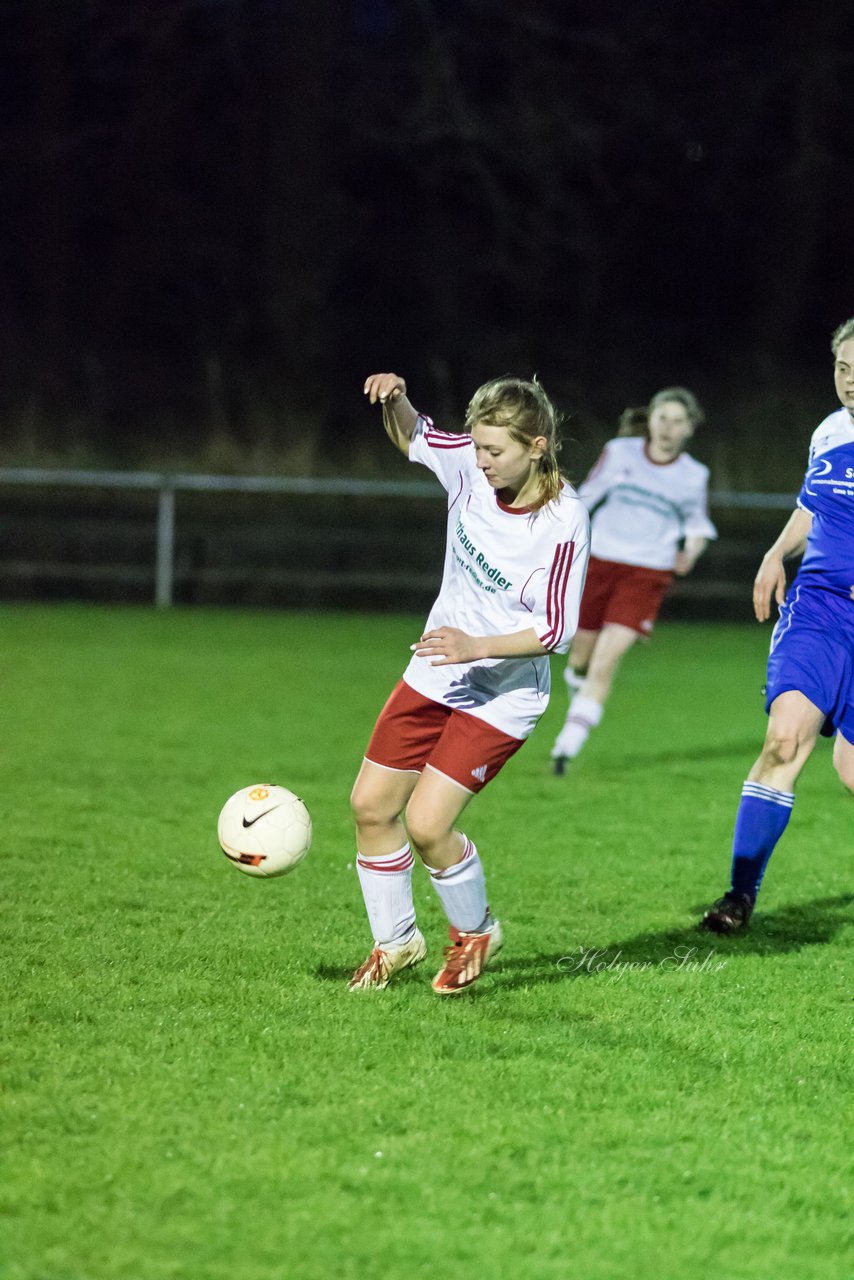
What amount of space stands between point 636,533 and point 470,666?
4219mm

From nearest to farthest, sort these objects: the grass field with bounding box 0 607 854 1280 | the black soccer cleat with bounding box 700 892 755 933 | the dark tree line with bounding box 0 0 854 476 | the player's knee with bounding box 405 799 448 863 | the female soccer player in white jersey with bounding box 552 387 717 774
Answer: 1. the grass field with bounding box 0 607 854 1280
2. the player's knee with bounding box 405 799 448 863
3. the black soccer cleat with bounding box 700 892 755 933
4. the female soccer player in white jersey with bounding box 552 387 717 774
5. the dark tree line with bounding box 0 0 854 476

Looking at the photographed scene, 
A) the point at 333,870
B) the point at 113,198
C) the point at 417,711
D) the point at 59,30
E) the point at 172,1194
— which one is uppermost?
the point at 59,30

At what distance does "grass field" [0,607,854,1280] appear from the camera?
2.99 metres

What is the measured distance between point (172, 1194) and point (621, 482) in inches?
237

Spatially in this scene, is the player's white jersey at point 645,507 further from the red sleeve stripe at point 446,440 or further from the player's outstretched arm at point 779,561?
the red sleeve stripe at point 446,440

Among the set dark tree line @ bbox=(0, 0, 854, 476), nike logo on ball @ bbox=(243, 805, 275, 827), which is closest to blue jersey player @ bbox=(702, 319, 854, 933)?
nike logo on ball @ bbox=(243, 805, 275, 827)

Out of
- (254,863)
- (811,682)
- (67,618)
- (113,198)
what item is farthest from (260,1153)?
(113,198)

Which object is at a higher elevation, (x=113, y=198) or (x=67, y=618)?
(x=113, y=198)

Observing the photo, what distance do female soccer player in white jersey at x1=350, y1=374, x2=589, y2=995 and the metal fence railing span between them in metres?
12.1

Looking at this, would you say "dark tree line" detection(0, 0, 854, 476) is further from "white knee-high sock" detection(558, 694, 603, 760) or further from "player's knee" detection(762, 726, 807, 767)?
"player's knee" detection(762, 726, 807, 767)

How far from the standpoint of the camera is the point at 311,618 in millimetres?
16172

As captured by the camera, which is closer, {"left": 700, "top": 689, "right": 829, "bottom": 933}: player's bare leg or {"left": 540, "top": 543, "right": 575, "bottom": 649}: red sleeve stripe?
{"left": 540, "top": 543, "right": 575, "bottom": 649}: red sleeve stripe

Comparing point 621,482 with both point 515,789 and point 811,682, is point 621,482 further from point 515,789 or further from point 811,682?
point 811,682

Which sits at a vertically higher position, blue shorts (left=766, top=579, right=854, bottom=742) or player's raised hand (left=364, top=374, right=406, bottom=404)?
player's raised hand (left=364, top=374, right=406, bottom=404)
